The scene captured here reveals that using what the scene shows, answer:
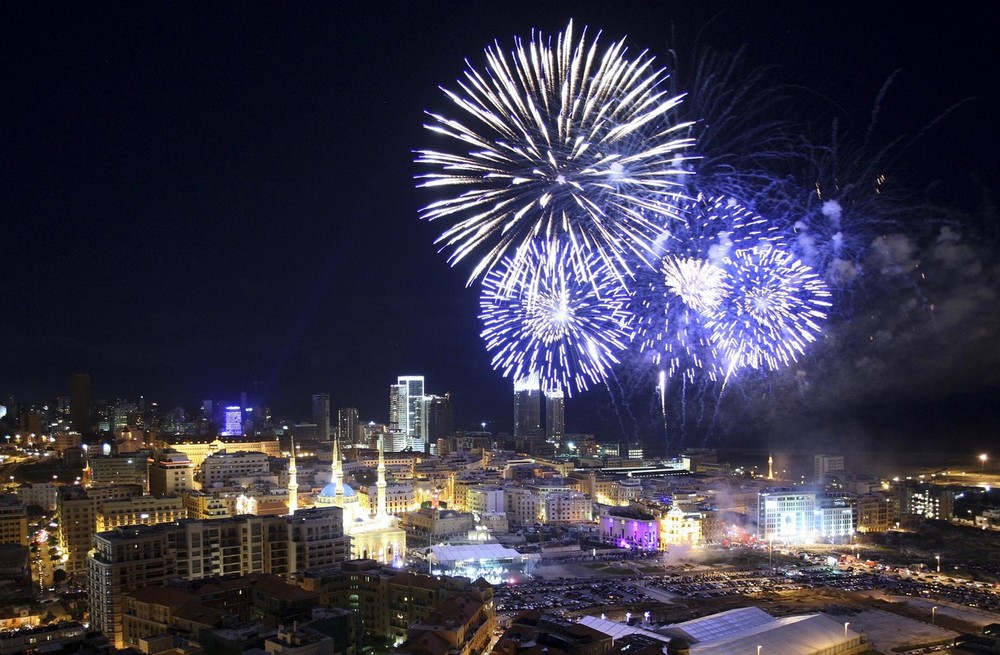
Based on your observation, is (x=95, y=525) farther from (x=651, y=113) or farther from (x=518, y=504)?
(x=651, y=113)

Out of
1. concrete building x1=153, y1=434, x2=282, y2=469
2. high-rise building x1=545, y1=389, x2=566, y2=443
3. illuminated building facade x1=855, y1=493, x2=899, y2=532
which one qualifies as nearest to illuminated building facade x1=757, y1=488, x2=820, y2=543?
illuminated building facade x1=855, y1=493, x2=899, y2=532

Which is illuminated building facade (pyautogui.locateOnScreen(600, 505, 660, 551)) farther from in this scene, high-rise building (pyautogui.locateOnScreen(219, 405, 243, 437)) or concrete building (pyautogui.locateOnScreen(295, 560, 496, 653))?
high-rise building (pyautogui.locateOnScreen(219, 405, 243, 437))

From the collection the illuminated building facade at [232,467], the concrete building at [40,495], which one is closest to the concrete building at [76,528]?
the concrete building at [40,495]

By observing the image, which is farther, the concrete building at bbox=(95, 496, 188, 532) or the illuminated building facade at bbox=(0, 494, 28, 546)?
the concrete building at bbox=(95, 496, 188, 532)

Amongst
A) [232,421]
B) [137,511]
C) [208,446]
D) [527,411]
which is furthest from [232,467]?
[527,411]

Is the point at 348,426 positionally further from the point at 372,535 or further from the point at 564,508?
the point at 372,535

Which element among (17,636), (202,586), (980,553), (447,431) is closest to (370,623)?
(202,586)

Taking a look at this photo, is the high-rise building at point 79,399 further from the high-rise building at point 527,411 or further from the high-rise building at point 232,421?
the high-rise building at point 527,411
